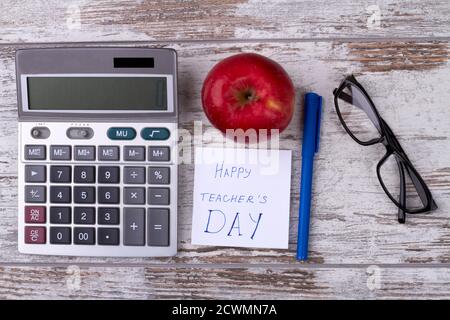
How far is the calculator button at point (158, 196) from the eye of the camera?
501 mm

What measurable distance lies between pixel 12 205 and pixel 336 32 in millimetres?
427

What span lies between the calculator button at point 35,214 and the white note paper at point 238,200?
0.55 ft

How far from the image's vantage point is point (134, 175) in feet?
1.64

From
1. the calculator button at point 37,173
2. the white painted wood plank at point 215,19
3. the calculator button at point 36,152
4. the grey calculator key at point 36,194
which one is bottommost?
the grey calculator key at point 36,194

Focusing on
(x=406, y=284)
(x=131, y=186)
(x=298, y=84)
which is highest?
(x=298, y=84)

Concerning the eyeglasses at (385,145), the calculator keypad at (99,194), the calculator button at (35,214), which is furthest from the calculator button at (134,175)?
the eyeglasses at (385,145)

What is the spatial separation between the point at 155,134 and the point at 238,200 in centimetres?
12

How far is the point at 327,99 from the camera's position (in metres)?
0.52

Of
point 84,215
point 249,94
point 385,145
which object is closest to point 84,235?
point 84,215

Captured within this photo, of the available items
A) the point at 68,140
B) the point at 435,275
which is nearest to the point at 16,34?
the point at 68,140

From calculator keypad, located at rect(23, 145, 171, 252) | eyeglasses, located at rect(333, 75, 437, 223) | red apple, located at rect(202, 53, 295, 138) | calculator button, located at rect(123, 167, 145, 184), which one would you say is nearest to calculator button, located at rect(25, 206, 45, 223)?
calculator keypad, located at rect(23, 145, 171, 252)

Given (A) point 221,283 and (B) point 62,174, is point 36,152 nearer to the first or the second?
(B) point 62,174

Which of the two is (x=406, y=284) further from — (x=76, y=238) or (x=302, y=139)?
(x=76, y=238)

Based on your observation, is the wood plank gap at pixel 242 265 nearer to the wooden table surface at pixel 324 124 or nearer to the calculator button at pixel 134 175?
the wooden table surface at pixel 324 124
